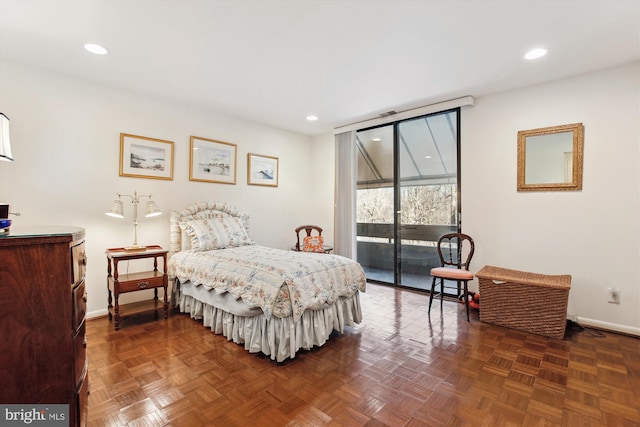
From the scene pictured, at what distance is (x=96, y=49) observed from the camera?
2.51 meters

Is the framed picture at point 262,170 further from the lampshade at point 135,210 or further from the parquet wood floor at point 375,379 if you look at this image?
the parquet wood floor at point 375,379

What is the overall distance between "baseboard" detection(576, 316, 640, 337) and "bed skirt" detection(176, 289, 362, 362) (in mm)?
2282

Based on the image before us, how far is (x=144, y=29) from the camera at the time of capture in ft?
7.35

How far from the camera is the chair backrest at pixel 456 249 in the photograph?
139 inches

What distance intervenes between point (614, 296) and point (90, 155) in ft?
17.8

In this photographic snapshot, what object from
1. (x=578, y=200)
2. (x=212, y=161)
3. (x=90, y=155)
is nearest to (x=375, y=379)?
(x=578, y=200)

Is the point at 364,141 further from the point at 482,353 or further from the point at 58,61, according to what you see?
the point at 58,61

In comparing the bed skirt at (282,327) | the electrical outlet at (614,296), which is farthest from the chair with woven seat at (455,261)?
the electrical outlet at (614,296)

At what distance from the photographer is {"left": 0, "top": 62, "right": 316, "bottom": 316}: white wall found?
277cm

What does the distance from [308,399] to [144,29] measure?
2.83 metres

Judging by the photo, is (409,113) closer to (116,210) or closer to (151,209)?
(151,209)

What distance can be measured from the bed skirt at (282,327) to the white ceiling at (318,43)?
219cm

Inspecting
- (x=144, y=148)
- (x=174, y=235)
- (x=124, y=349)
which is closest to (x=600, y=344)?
(x=124, y=349)

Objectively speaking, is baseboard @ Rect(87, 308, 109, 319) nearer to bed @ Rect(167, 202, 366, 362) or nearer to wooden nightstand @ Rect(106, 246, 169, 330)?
wooden nightstand @ Rect(106, 246, 169, 330)
